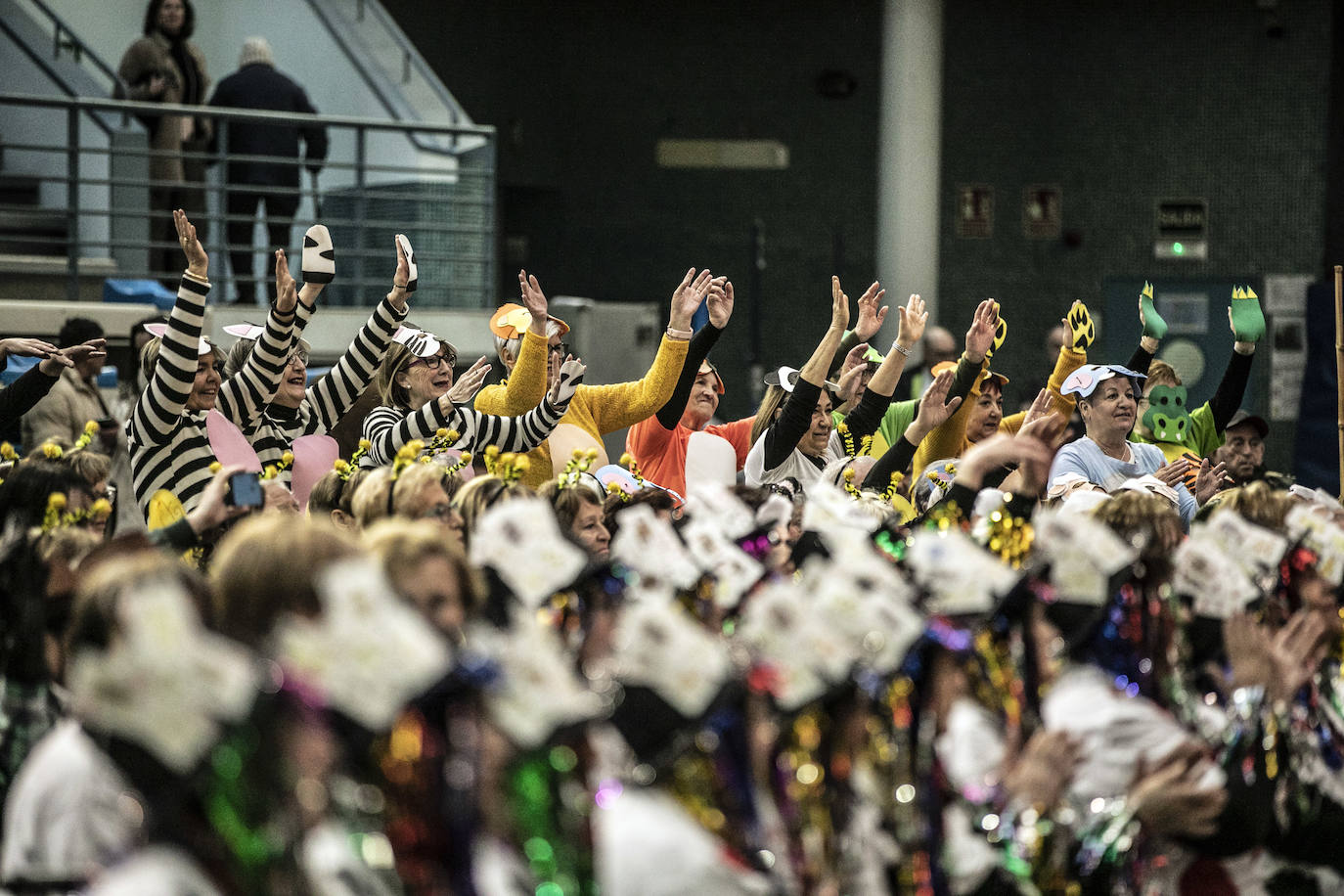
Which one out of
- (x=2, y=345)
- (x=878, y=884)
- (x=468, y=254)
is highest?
(x=468, y=254)

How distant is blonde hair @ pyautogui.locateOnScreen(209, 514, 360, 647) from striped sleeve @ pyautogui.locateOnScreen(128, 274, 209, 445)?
2.01 m

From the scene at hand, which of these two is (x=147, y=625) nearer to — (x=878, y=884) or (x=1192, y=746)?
(x=878, y=884)

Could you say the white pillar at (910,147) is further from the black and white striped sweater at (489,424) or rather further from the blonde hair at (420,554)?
the blonde hair at (420,554)

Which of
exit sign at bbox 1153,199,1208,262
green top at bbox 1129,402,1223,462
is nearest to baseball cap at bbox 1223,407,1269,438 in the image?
green top at bbox 1129,402,1223,462

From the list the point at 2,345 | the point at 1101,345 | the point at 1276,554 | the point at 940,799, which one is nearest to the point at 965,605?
the point at 940,799

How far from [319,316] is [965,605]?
6.30 m

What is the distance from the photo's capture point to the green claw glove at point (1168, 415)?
6.02 meters

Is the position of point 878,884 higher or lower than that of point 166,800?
lower

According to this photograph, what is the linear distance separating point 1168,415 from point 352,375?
2.98m

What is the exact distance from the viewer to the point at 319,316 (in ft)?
27.5

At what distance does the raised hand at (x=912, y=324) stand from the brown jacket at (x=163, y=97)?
179 inches

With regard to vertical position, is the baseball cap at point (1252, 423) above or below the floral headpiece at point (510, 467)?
above

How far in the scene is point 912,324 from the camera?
17.3ft

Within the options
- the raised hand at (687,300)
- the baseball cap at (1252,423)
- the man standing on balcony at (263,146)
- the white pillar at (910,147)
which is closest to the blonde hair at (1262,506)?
the raised hand at (687,300)
